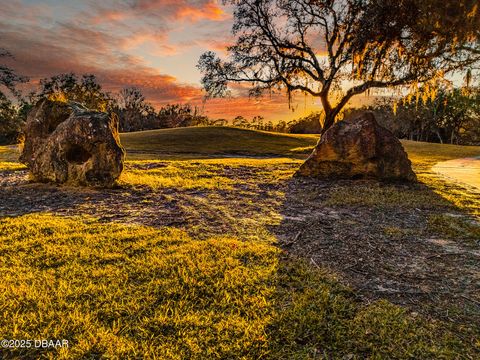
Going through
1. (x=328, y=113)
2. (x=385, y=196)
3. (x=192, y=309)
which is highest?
(x=328, y=113)

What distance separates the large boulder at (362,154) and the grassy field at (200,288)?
3690mm

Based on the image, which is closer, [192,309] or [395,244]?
[192,309]

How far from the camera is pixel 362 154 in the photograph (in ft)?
38.6

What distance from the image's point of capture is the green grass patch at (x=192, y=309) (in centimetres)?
291

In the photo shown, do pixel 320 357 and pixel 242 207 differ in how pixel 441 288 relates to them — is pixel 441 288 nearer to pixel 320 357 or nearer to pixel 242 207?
pixel 320 357

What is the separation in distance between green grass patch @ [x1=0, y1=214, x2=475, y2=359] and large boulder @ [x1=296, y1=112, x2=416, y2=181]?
7931 mm

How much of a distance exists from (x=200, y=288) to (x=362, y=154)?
9570 millimetres

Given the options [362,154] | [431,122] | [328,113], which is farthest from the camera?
[431,122]

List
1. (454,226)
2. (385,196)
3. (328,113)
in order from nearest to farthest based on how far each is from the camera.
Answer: (454,226) → (385,196) → (328,113)

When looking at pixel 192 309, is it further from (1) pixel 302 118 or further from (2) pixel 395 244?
(1) pixel 302 118

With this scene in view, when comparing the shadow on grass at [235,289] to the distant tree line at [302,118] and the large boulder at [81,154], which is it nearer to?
the large boulder at [81,154]

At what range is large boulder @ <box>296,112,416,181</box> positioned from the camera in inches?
462

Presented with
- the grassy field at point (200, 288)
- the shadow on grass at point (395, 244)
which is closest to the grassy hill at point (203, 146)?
the shadow on grass at point (395, 244)

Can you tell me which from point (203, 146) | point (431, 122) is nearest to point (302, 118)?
point (431, 122)
